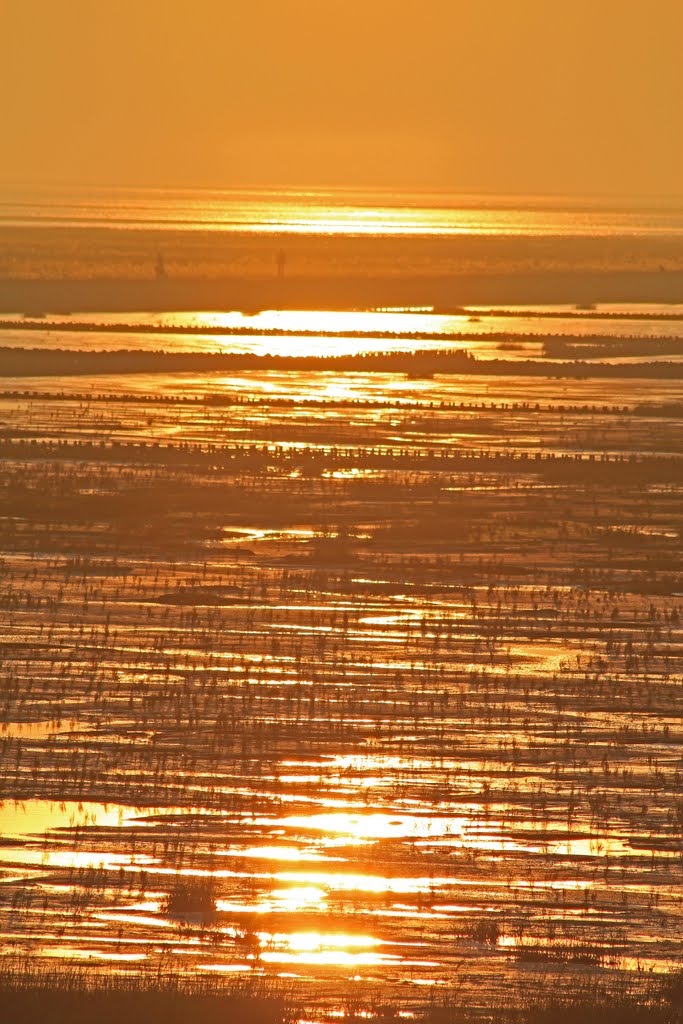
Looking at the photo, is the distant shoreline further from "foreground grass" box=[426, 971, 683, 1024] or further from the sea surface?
"foreground grass" box=[426, 971, 683, 1024]

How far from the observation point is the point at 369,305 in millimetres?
62906

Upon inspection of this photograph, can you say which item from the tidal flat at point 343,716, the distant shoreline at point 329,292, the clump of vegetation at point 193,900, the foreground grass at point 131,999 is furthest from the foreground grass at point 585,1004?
the distant shoreline at point 329,292

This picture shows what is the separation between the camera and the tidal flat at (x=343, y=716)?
10.4 m

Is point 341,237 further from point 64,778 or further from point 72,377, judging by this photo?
point 64,778

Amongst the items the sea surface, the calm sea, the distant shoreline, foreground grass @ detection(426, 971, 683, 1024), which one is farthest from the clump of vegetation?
the calm sea

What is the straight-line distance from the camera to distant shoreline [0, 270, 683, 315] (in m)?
58.8

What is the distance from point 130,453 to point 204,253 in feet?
202

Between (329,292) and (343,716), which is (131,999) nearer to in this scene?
(343,716)

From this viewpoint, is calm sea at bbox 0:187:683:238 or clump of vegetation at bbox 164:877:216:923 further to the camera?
calm sea at bbox 0:187:683:238

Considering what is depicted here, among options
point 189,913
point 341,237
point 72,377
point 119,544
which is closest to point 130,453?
point 119,544

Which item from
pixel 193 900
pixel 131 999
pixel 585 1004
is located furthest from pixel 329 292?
pixel 131 999

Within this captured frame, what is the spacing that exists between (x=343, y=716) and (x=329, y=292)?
52552 mm

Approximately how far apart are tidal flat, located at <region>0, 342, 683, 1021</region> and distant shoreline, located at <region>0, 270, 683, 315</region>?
2969 centimetres

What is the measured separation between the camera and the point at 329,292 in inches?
2621
